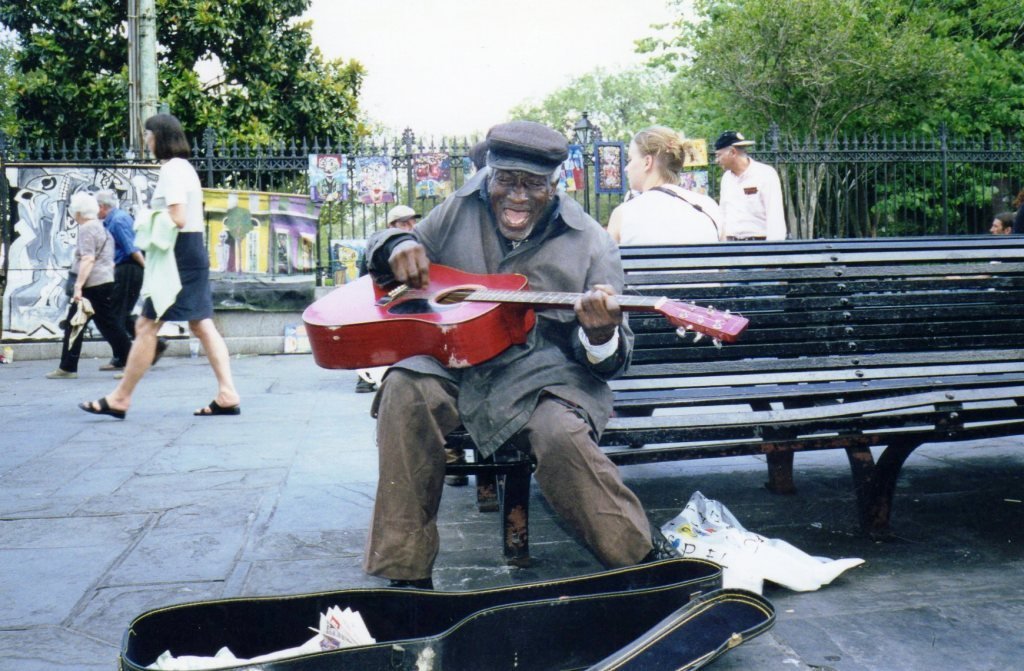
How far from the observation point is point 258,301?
12180 millimetres

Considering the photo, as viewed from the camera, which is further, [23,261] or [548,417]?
[23,261]

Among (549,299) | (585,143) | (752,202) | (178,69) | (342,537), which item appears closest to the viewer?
(549,299)

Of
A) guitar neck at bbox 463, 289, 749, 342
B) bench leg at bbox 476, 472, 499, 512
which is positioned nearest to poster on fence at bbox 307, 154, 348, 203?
bench leg at bbox 476, 472, 499, 512

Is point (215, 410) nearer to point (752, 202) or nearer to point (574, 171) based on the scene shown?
point (752, 202)

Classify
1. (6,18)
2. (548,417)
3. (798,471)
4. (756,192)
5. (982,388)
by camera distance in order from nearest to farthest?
(548,417)
(982,388)
(798,471)
(756,192)
(6,18)

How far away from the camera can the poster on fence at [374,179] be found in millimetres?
12969

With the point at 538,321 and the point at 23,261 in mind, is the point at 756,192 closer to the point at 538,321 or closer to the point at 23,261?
the point at 538,321

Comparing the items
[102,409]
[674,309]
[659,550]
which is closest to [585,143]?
[102,409]

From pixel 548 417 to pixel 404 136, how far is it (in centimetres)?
1035

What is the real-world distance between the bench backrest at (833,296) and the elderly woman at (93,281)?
6.55 metres

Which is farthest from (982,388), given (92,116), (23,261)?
(92,116)

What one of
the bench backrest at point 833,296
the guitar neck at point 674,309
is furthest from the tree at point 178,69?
the guitar neck at point 674,309

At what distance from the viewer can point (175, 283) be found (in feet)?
21.4

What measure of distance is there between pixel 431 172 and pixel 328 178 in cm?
133
